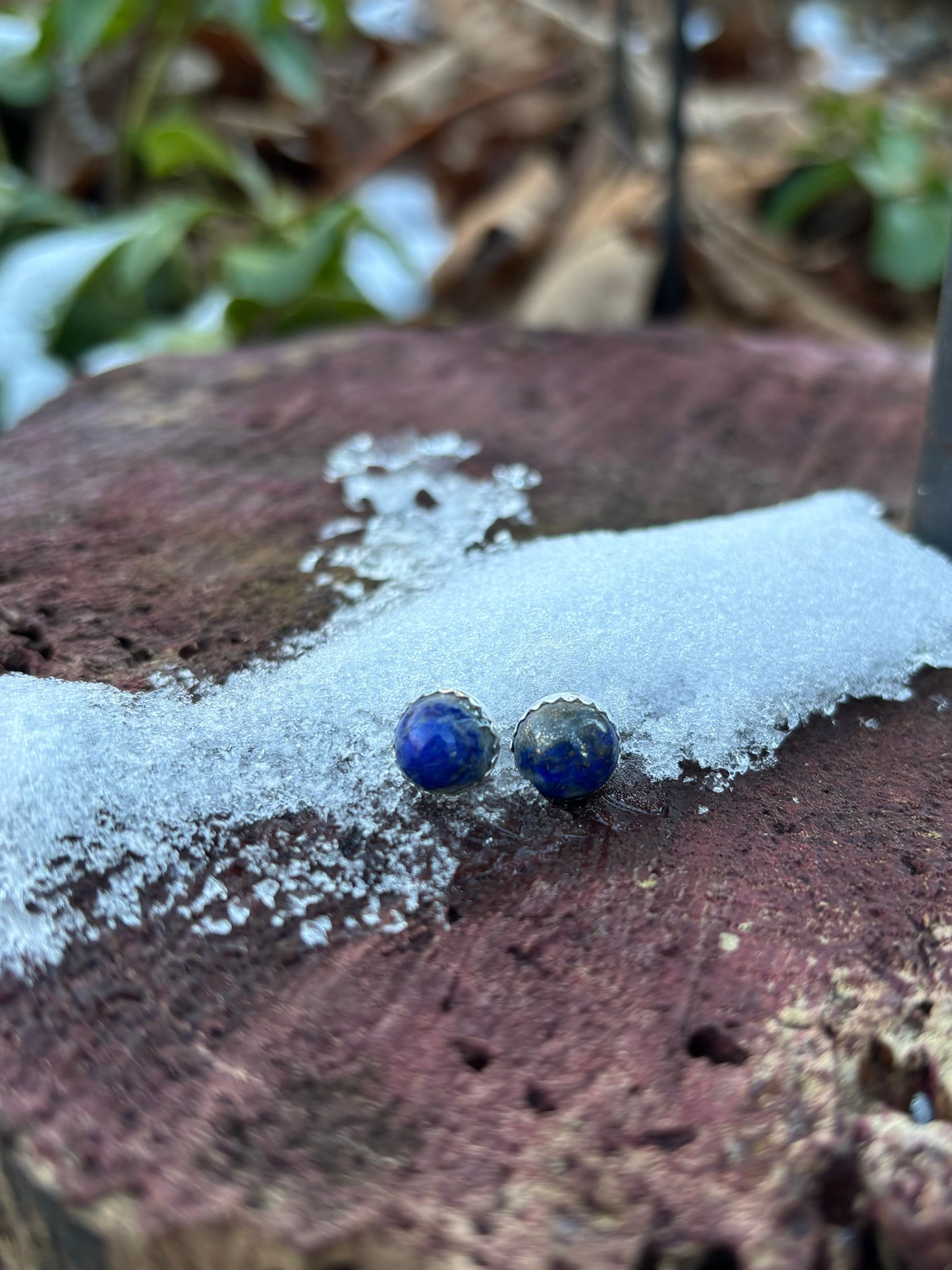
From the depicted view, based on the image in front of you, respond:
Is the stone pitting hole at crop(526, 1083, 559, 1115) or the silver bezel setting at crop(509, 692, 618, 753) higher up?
the silver bezel setting at crop(509, 692, 618, 753)

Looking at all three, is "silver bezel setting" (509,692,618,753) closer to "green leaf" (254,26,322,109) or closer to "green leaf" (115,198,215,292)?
"green leaf" (115,198,215,292)

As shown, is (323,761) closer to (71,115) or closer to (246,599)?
(246,599)

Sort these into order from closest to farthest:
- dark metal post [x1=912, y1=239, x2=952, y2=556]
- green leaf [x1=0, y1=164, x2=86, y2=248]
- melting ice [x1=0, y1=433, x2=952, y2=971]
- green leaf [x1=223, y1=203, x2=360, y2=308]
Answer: melting ice [x1=0, y1=433, x2=952, y2=971]
dark metal post [x1=912, y1=239, x2=952, y2=556]
green leaf [x1=223, y1=203, x2=360, y2=308]
green leaf [x1=0, y1=164, x2=86, y2=248]

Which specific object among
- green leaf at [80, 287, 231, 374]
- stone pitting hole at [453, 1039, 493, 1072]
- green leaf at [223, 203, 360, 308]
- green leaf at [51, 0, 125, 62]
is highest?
green leaf at [51, 0, 125, 62]

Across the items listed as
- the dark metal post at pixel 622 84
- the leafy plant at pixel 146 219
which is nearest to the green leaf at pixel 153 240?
the leafy plant at pixel 146 219

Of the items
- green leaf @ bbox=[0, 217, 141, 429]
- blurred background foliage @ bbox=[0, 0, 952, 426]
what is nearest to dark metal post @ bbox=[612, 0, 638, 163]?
blurred background foliage @ bbox=[0, 0, 952, 426]

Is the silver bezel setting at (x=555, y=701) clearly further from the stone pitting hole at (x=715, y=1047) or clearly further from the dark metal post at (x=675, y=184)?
the dark metal post at (x=675, y=184)

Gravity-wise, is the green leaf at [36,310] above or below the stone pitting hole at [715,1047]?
below

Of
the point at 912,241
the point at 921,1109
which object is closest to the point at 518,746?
the point at 921,1109

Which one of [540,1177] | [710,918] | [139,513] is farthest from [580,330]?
[540,1177]
